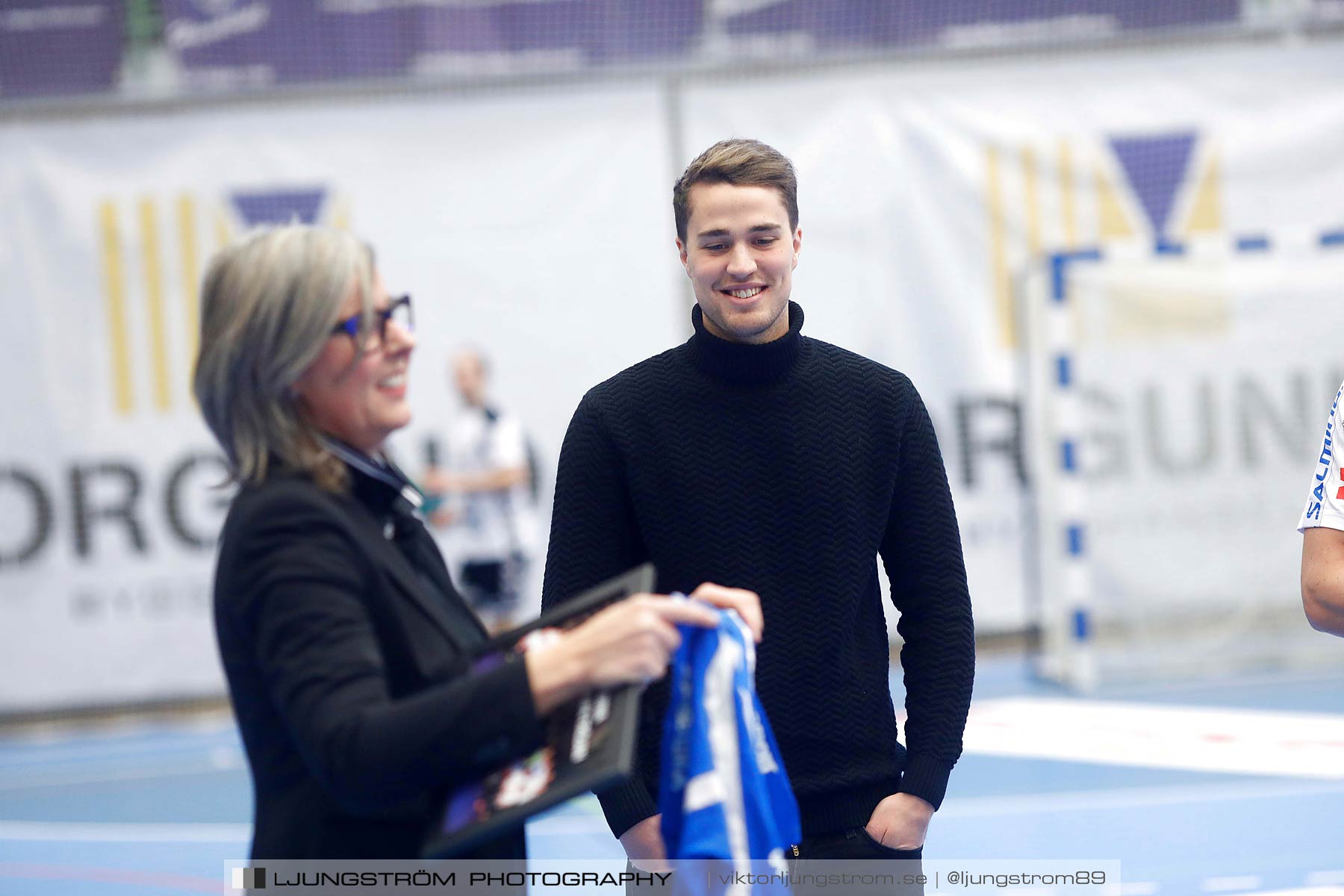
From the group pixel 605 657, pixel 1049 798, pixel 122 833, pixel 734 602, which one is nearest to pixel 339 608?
pixel 605 657

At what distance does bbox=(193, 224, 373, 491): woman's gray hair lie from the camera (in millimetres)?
1600

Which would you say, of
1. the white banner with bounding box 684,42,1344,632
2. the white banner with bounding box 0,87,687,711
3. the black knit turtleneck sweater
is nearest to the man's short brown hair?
the black knit turtleneck sweater

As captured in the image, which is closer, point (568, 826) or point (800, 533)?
point (800, 533)

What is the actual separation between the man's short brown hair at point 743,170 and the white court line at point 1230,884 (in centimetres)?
327

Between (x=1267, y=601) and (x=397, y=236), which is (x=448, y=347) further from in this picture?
(x=1267, y=601)

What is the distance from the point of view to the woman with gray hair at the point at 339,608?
1.49 metres

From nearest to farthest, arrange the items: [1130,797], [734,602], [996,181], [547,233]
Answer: [734,602], [1130,797], [547,233], [996,181]

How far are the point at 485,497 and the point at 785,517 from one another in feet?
21.4

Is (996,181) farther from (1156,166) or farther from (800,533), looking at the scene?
(800,533)

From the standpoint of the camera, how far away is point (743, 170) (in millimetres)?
2350

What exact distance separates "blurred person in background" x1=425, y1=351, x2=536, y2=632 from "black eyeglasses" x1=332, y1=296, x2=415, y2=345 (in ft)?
22.1

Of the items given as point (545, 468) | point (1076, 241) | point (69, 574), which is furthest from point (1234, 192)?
point (69, 574)

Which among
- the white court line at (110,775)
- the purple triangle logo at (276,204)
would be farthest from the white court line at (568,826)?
the purple triangle logo at (276,204)

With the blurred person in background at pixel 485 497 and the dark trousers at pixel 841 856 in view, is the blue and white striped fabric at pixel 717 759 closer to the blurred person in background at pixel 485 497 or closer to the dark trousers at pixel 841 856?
the dark trousers at pixel 841 856
